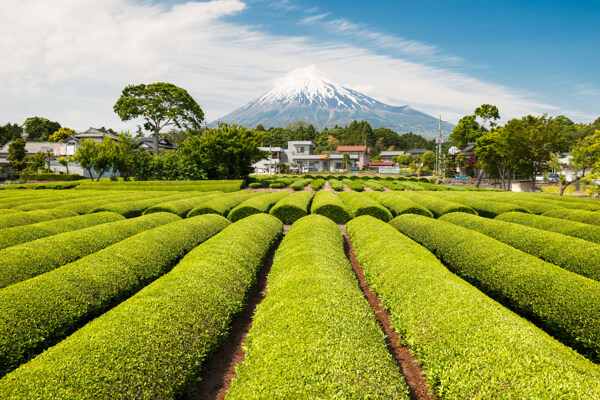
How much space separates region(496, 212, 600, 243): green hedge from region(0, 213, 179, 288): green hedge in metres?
18.3

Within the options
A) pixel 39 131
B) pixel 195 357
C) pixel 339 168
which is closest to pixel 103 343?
pixel 195 357

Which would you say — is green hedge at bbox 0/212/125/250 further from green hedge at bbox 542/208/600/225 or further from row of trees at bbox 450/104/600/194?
row of trees at bbox 450/104/600/194

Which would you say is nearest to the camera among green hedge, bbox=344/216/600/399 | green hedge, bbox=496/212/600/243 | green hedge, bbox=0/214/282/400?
green hedge, bbox=0/214/282/400

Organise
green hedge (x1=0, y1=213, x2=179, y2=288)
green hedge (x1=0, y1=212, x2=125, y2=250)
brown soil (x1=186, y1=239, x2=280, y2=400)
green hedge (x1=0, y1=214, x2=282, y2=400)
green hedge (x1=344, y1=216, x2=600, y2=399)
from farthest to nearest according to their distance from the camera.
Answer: green hedge (x1=0, y1=212, x2=125, y2=250)
green hedge (x1=0, y1=213, x2=179, y2=288)
brown soil (x1=186, y1=239, x2=280, y2=400)
green hedge (x1=344, y1=216, x2=600, y2=399)
green hedge (x1=0, y1=214, x2=282, y2=400)

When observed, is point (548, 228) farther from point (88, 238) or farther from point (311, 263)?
point (88, 238)

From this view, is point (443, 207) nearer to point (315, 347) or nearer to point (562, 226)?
point (562, 226)

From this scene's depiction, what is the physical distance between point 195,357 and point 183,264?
11.8ft

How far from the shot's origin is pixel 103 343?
4.76 metres

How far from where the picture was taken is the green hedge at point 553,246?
9.00 metres

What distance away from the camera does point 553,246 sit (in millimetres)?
10352

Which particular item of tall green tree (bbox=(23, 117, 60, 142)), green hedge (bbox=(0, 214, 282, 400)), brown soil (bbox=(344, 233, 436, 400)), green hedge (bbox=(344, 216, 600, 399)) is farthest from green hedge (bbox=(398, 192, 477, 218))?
tall green tree (bbox=(23, 117, 60, 142))

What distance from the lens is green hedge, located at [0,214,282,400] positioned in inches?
161

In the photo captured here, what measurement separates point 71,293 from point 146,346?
10.3 feet

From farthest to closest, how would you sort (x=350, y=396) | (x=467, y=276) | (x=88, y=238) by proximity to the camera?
(x=88, y=238) → (x=467, y=276) → (x=350, y=396)
